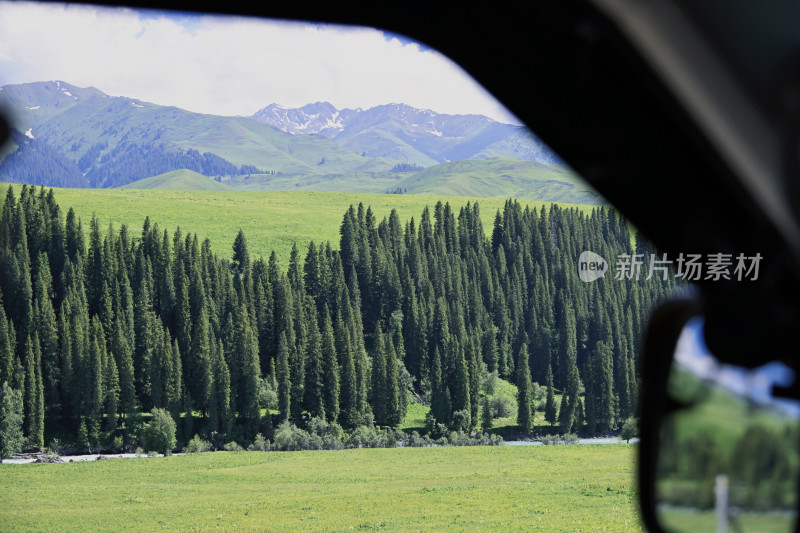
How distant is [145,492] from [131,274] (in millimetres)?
23403

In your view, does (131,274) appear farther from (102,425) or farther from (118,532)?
(118,532)

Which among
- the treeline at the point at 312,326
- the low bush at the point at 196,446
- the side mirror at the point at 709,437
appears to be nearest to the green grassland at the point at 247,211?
the treeline at the point at 312,326

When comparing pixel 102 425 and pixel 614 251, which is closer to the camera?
pixel 102 425

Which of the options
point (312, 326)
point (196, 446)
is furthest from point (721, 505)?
point (312, 326)

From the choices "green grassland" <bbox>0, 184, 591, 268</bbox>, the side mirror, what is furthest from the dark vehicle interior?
"green grassland" <bbox>0, 184, 591, 268</bbox>

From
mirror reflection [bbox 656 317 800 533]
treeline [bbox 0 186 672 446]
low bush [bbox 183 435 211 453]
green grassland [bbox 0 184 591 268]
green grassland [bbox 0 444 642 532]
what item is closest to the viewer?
mirror reflection [bbox 656 317 800 533]

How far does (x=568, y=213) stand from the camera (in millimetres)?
85000

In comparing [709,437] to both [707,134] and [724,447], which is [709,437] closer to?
[724,447]

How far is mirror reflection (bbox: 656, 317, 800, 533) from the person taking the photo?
36.7 inches

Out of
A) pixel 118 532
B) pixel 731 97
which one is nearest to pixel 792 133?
pixel 731 97

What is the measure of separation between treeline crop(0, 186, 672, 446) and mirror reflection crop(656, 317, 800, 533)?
6145cm

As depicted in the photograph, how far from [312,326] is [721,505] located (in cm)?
6716

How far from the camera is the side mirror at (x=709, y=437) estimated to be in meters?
0.93

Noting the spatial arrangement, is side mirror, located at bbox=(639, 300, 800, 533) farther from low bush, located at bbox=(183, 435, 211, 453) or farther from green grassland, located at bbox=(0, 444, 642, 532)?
low bush, located at bbox=(183, 435, 211, 453)
